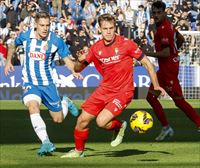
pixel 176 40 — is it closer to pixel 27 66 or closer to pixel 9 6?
pixel 27 66

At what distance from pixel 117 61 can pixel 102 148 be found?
1991 mm

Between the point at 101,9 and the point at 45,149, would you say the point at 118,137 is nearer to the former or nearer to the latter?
the point at 45,149

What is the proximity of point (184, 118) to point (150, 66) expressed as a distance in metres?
8.80

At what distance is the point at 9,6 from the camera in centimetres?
2914

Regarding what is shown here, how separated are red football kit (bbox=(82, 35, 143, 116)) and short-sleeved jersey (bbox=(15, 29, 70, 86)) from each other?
109cm

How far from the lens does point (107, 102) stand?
1068cm

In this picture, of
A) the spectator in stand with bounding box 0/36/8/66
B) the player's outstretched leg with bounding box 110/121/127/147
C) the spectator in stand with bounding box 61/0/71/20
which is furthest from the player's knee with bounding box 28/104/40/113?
the spectator in stand with bounding box 61/0/71/20

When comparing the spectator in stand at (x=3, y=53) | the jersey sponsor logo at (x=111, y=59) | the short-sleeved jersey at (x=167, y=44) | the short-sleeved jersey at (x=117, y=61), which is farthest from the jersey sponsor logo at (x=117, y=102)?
the spectator in stand at (x=3, y=53)

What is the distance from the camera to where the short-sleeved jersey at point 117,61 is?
10.6 m

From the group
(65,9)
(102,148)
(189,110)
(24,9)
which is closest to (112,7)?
(65,9)

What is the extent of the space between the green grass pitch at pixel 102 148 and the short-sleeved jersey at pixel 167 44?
122 cm

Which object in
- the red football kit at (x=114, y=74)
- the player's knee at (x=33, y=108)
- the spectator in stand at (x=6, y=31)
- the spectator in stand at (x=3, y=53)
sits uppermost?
the red football kit at (x=114, y=74)

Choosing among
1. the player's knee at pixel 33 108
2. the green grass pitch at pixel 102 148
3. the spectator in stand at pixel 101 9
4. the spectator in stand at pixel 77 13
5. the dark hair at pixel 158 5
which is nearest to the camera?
the green grass pitch at pixel 102 148

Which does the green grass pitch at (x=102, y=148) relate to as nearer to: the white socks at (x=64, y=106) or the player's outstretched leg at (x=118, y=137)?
the player's outstretched leg at (x=118, y=137)
